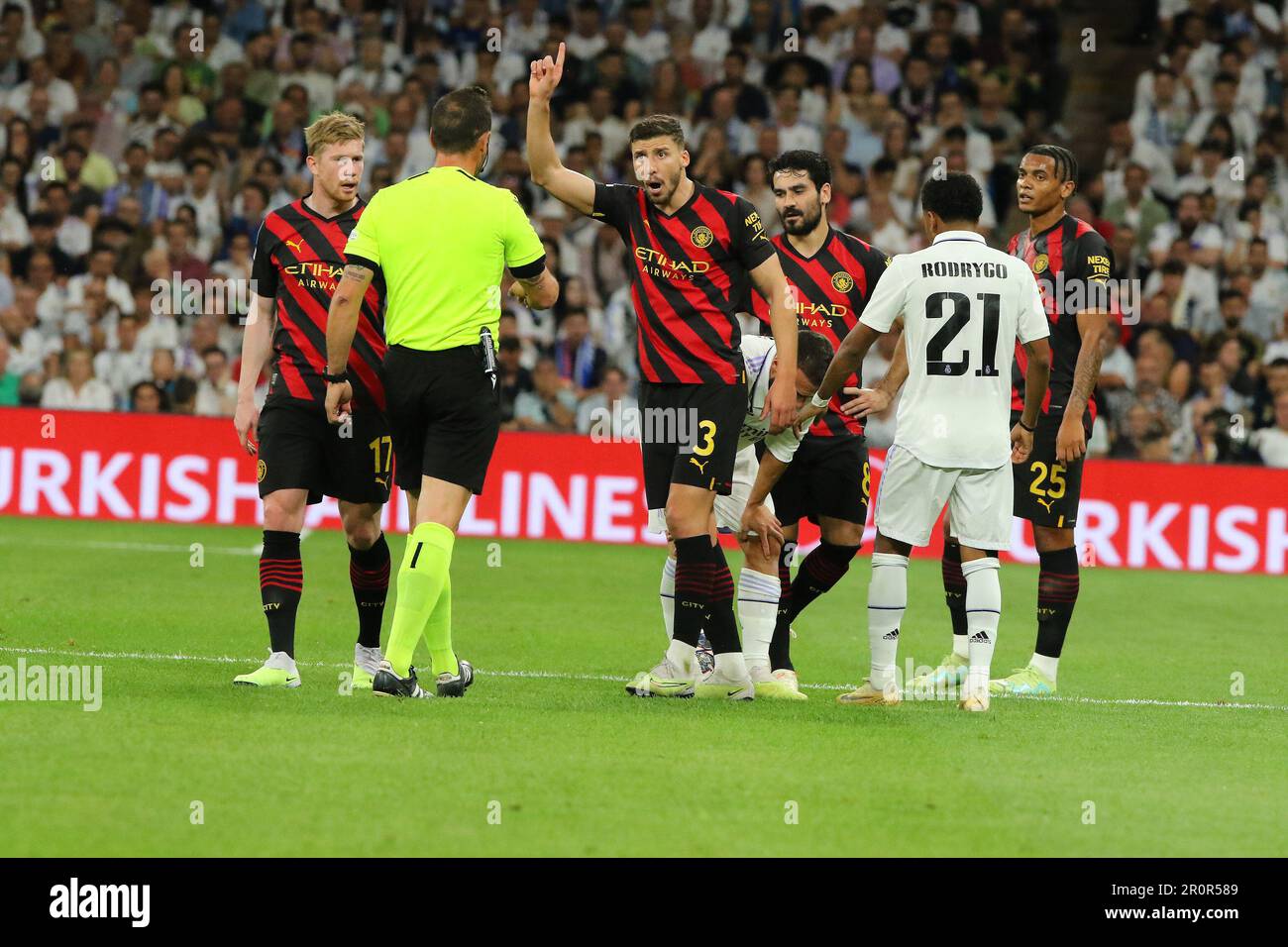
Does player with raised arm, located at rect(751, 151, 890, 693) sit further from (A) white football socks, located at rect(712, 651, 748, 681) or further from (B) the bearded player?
(B) the bearded player

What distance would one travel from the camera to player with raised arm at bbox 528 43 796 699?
771 cm

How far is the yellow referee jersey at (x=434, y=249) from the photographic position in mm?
7332

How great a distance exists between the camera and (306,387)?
7.83 meters

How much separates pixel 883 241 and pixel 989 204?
146 cm

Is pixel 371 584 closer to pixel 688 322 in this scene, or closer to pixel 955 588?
pixel 688 322

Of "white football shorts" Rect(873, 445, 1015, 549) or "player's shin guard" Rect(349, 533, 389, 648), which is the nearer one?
"white football shorts" Rect(873, 445, 1015, 549)

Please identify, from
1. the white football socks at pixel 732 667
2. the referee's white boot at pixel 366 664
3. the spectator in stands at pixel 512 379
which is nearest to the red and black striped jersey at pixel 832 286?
the white football socks at pixel 732 667

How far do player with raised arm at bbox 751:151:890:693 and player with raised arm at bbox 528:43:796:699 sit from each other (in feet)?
2.70

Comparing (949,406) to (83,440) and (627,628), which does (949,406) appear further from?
(83,440)

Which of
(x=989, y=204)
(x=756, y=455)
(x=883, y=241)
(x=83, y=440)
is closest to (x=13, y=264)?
(x=83, y=440)

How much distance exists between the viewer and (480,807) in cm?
542

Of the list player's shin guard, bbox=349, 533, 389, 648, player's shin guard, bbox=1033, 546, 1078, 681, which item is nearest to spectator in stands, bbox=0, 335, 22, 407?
player's shin guard, bbox=349, 533, 389, 648

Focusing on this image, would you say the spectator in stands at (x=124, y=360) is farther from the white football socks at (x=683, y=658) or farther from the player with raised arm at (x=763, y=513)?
the white football socks at (x=683, y=658)
